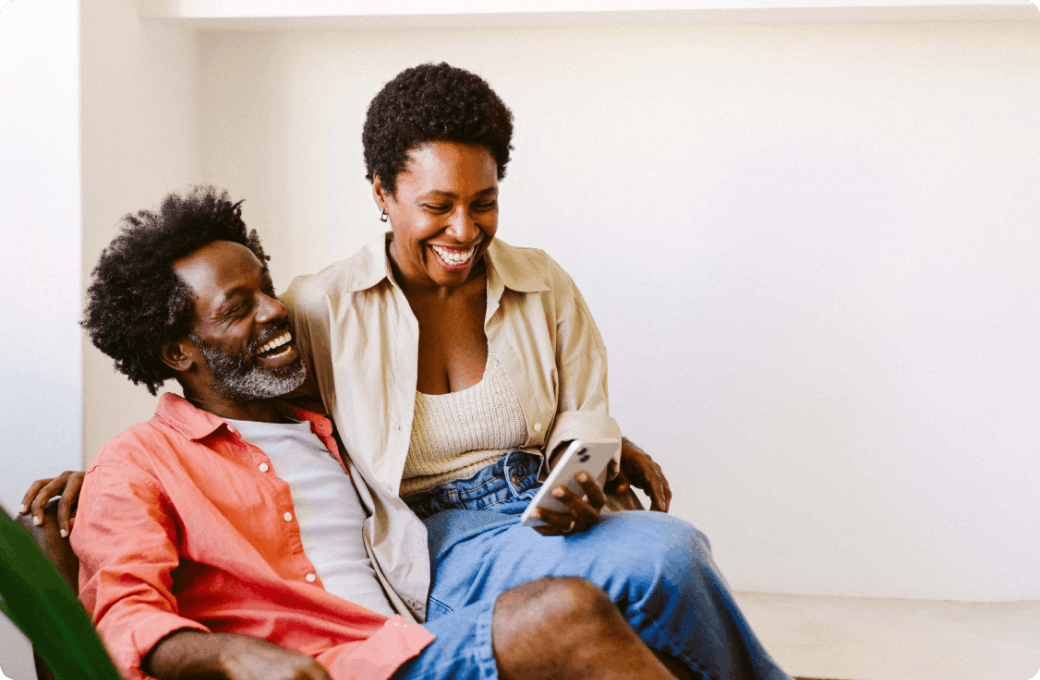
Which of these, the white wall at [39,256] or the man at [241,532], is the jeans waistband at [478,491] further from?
the white wall at [39,256]

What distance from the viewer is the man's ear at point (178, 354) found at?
1512 millimetres

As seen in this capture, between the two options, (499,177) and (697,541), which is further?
(499,177)

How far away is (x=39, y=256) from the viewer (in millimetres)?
1951

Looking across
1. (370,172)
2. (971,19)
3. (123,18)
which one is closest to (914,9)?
(971,19)

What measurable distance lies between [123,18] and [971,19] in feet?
7.50

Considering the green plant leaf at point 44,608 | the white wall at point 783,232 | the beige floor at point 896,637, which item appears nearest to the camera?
the green plant leaf at point 44,608

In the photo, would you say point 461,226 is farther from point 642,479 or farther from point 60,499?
point 60,499

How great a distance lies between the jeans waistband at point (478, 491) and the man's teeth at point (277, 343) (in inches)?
14.2

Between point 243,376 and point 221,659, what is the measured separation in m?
0.50

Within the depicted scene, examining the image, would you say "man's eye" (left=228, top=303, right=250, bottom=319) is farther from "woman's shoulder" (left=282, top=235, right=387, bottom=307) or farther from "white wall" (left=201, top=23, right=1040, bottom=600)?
"white wall" (left=201, top=23, right=1040, bottom=600)

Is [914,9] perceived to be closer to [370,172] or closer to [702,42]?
[702,42]

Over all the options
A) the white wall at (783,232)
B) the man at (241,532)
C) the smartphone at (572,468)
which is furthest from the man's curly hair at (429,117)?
the white wall at (783,232)

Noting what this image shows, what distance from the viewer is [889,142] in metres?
2.62

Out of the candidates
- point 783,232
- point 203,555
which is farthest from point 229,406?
point 783,232
